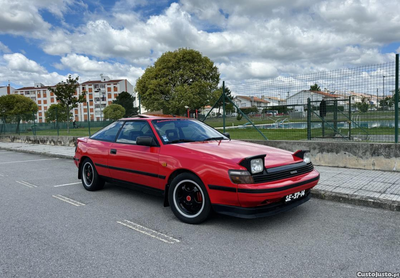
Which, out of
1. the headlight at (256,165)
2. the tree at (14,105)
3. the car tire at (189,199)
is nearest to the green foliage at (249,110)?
the car tire at (189,199)

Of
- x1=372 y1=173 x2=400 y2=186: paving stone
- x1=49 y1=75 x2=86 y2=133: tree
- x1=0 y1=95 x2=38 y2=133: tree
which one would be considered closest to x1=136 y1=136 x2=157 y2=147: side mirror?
x1=372 y1=173 x2=400 y2=186: paving stone

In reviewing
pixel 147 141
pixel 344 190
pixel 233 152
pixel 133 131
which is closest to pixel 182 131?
pixel 147 141

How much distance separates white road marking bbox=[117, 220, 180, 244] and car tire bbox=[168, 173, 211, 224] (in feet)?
1.50

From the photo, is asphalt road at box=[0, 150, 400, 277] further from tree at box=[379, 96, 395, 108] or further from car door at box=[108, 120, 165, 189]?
tree at box=[379, 96, 395, 108]

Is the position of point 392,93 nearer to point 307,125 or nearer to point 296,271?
point 307,125

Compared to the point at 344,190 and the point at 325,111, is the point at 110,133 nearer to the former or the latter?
the point at 344,190

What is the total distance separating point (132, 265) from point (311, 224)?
2.37 m

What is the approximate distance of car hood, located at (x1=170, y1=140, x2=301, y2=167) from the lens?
3866 millimetres

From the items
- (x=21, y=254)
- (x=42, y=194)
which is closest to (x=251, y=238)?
(x=21, y=254)

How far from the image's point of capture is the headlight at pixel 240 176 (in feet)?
11.6

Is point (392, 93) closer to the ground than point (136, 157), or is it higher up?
higher up

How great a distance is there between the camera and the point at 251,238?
11.8 feet

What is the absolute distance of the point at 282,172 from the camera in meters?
3.81

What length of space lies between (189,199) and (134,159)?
4.16 feet
